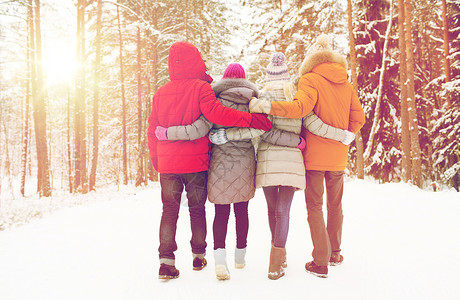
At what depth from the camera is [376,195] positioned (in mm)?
7316

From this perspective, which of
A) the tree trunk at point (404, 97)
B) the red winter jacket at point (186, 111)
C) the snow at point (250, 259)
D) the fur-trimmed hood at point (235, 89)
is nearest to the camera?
the snow at point (250, 259)

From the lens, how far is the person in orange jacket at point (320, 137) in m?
3.27

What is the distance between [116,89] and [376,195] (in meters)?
16.2

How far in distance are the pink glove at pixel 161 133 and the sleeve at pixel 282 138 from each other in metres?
1.14

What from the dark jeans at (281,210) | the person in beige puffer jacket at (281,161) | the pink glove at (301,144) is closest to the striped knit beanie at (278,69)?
the person in beige puffer jacket at (281,161)

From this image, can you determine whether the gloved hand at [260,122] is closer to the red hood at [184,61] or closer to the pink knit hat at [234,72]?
the pink knit hat at [234,72]

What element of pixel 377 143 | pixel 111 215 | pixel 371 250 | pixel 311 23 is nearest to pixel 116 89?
pixel 311 23

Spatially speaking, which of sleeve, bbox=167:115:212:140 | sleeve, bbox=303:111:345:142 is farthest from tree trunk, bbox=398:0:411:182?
sleeve, bbox=167:115:212:140

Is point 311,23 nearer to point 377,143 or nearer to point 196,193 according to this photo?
point 377,143

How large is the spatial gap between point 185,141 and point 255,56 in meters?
17.6

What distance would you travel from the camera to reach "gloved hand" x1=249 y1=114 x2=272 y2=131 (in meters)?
3.25

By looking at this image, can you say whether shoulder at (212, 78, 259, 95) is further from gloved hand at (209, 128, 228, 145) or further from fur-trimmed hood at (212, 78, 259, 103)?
gloved hand at (209, 128, 228, 145)

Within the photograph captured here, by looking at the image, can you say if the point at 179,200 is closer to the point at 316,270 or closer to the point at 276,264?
the point at 276,264

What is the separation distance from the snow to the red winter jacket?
128cm
